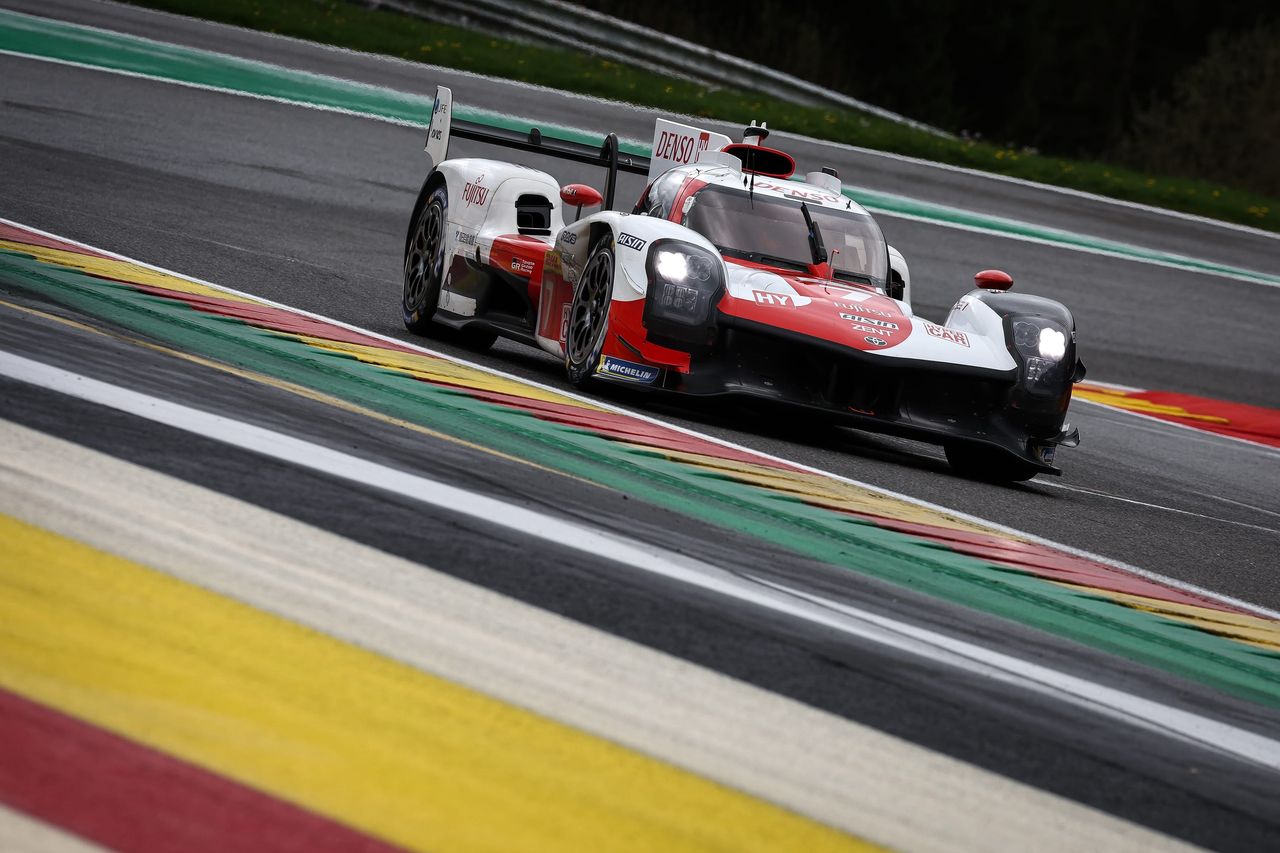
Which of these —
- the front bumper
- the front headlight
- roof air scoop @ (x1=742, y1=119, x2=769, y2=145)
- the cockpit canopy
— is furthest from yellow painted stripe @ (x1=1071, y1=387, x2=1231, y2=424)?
the front headlight

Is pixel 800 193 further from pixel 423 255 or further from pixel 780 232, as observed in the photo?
pixel 423 255

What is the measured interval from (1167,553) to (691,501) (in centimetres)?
205

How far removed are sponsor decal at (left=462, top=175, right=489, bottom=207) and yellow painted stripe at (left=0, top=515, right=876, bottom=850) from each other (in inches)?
227

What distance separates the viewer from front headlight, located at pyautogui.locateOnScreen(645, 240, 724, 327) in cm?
726

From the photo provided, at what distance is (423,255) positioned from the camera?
370 inches

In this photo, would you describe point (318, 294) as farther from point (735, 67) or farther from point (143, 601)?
point (735, 67)

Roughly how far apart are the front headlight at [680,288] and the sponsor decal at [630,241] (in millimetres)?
59

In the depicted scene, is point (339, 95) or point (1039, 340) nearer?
point (1039, 340)

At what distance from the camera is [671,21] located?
3194 cm

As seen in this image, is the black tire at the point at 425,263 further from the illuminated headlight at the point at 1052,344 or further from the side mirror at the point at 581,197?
the illuminated headlight at the point at 1052,344

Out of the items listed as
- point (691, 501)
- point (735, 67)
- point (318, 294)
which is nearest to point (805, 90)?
point (735, 67)

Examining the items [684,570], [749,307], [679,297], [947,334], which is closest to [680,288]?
[679,297]

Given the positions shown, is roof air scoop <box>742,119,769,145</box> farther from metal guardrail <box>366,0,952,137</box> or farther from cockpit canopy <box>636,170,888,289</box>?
metal guardrail <box>366,0,952,137</box>

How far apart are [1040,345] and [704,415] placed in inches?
57.7
